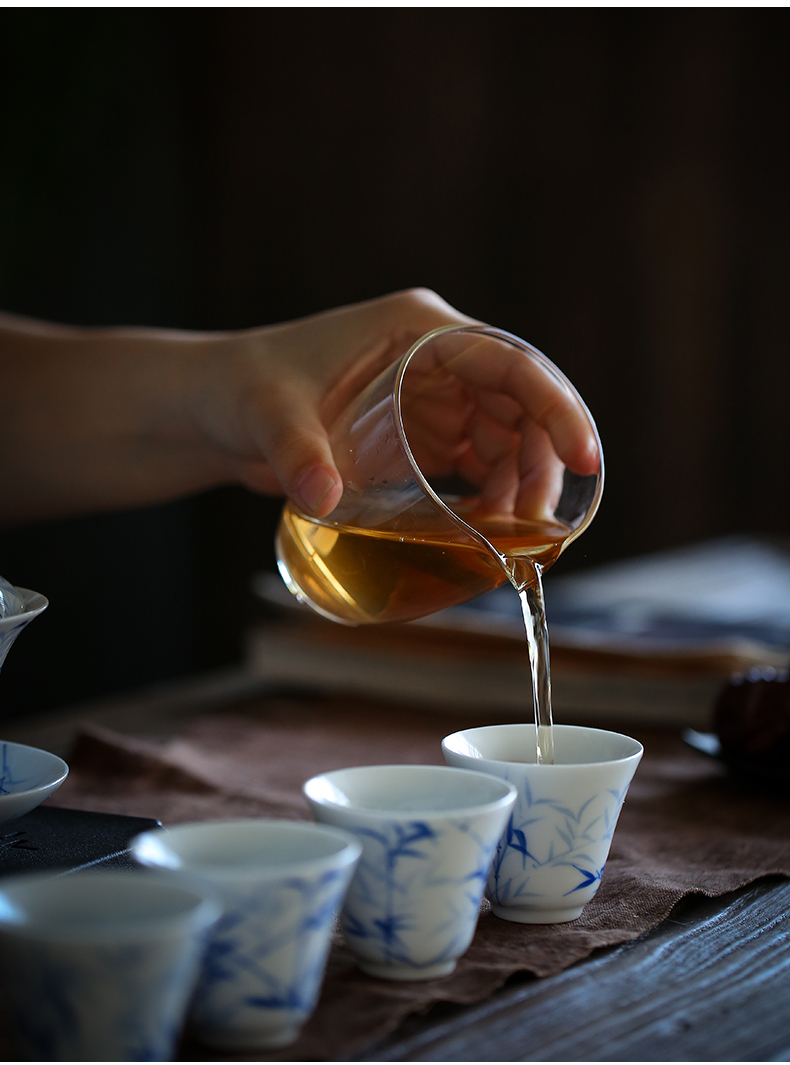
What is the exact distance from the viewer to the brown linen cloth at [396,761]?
19.4 inches

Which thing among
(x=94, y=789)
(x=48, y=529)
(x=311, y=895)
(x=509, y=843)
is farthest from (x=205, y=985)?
(x=48, y=529)

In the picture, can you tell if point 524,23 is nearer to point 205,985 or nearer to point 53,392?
point 53,392

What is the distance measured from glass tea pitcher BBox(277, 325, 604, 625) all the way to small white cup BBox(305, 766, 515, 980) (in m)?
0.18

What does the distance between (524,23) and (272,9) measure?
2.30ft

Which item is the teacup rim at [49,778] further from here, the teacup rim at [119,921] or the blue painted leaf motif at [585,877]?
the blue painted leaf motif at [585,877]

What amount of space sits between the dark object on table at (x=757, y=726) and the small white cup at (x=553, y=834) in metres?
0.27

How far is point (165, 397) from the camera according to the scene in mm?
997

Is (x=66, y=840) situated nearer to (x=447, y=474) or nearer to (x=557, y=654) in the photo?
(x=447, y=474)

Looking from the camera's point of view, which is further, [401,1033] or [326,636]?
[326,636]

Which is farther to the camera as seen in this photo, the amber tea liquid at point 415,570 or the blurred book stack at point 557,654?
the blurred book stack at point 557,654

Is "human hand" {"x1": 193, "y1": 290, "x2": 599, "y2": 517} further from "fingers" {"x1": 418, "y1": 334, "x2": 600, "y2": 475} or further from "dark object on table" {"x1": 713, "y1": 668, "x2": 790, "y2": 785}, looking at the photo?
"dark object on table" {"x1": 713, "y1": 668, "x2": 790, "y2": 785}

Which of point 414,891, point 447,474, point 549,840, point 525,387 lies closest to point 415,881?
point 414,891

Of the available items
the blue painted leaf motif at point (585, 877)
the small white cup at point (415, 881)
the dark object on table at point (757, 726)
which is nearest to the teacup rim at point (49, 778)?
the small white cup at point (415, 881)

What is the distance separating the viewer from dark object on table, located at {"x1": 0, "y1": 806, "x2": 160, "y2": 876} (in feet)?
1.89
